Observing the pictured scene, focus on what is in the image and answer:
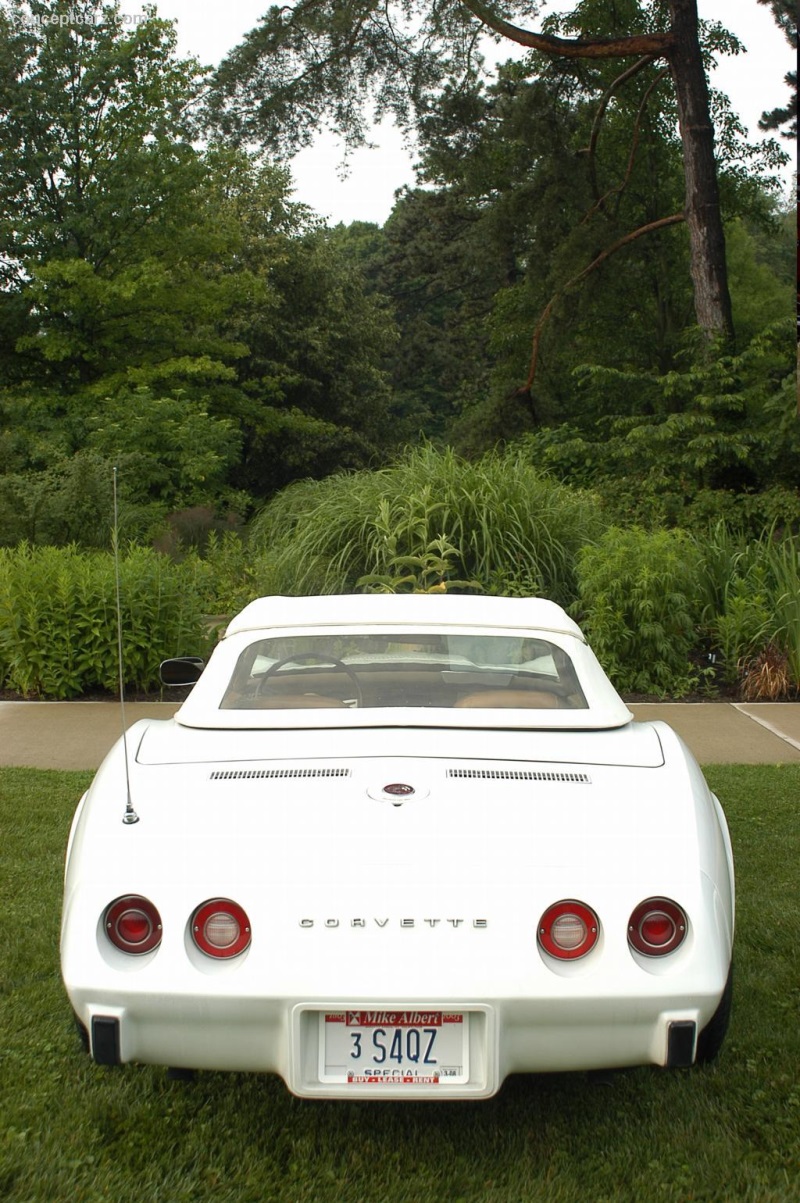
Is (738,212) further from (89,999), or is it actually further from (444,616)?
(89,999)

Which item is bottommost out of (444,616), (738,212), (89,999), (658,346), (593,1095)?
(593,1095)

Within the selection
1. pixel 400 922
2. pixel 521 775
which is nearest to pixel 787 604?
pixel 521 775

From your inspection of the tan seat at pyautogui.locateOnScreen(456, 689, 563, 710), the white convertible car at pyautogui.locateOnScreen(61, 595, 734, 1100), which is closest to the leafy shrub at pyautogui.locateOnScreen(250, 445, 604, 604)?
the tan seat at pyautogui.locateOnScreen(456, 689, 563, 710)

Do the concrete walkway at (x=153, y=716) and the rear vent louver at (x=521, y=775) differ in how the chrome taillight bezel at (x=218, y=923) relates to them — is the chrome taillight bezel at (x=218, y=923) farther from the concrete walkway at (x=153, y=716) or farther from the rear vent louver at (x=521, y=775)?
the concrete walkway at (x=153, y=716)

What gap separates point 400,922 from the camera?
8.32ft

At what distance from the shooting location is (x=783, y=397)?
13.1 metres

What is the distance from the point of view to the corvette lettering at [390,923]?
2.54 meters

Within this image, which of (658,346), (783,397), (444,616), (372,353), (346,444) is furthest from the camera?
(372,353)

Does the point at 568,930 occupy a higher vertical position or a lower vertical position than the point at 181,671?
lower

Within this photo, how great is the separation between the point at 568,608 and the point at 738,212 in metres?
17.6

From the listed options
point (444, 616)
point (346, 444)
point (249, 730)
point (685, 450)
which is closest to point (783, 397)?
point (685, 450)

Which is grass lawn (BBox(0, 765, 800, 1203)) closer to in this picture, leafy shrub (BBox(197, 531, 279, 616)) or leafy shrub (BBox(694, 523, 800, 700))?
leafy shrub (BBox(694, 523, 800, 700))

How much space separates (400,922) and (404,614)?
61.3 inches

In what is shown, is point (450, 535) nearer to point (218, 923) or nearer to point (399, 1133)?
point (399, 1133)
